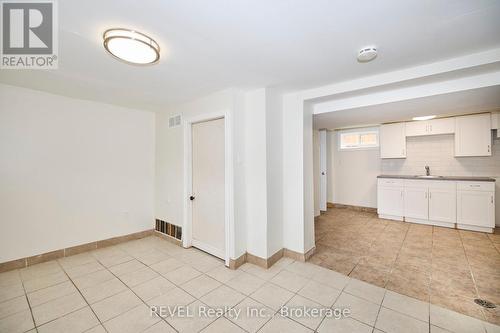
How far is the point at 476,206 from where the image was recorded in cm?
395

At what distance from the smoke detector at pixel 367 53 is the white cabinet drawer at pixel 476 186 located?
405cm

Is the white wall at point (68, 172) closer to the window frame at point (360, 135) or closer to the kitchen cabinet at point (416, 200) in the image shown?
the window frame at point (360, 135)

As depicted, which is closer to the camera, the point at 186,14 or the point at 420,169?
the point at 186,14

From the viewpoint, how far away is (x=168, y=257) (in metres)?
3.04

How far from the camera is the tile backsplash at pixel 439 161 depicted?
419 centimetres

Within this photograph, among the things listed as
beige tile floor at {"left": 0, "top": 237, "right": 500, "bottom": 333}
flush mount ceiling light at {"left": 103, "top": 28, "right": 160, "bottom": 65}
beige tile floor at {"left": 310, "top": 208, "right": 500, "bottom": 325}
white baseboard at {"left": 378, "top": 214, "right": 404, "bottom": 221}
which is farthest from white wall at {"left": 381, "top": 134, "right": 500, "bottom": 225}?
flush mount ceiling light at {"left": 103, "top": 28, "right": 160, "bottom": 65}

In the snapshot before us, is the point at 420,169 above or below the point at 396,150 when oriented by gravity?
below

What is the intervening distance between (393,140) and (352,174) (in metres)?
1.38

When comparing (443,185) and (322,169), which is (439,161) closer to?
(443,185)

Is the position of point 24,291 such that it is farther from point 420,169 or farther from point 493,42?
point 420,169

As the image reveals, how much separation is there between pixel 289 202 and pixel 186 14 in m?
2.50

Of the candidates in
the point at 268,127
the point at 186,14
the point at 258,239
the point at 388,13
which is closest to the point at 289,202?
the point at 258,239

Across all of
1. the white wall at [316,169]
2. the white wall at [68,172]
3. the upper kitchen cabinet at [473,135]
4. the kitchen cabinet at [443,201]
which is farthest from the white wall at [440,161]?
the white wall at [68,172]

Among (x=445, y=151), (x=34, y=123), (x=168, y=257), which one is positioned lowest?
(x=168, y=257)
